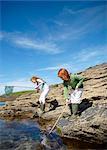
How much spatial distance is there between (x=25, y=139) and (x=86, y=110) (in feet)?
10.5

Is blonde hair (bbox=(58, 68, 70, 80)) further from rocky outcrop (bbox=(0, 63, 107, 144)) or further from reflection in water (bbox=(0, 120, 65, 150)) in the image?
reflection in water (bbox=(0, 120, 65, 150))

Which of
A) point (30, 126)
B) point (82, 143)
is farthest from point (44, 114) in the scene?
point (82, 143)

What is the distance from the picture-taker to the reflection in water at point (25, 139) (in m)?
11.5

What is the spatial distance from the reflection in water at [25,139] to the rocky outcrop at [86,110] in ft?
3.06

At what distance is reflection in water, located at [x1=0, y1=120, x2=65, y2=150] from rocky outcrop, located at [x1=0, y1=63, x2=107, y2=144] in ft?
3.06

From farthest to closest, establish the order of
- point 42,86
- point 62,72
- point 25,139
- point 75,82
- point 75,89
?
point 42,86 < point 75,82 < point 75,89 < point 62,72 < point 25,139

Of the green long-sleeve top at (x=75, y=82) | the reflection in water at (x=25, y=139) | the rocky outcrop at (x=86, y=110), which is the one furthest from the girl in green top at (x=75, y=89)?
the reflection in water at (x=25, y=139)

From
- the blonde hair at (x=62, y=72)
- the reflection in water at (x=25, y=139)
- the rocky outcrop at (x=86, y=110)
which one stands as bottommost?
the reflection in water at (x=25, y=139)

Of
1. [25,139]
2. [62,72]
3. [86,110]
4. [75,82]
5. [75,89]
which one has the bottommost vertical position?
[25,139]

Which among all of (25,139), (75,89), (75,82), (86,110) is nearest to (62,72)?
(75,82)

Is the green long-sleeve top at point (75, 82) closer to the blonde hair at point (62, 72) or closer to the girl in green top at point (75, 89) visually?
the girl in green top at point (75, 89)

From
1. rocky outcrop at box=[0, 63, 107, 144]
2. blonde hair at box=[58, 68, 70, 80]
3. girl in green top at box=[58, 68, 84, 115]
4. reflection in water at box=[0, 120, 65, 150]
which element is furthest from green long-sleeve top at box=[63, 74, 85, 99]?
reflection in water at box=[0, 120, 65, 150]

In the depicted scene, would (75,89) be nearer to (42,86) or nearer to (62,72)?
(62,72)

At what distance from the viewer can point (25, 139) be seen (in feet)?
42.4
